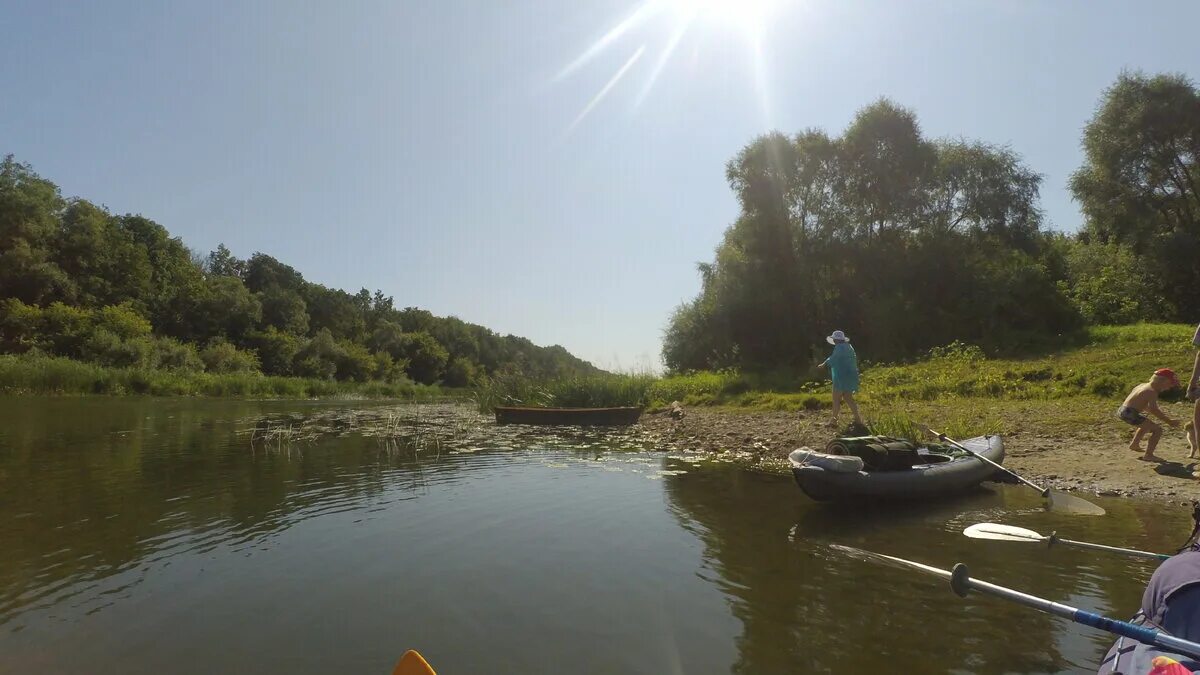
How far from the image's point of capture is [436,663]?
374 centimetres

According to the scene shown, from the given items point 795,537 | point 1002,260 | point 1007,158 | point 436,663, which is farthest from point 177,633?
point 1007,158

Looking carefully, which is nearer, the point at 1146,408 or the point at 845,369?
the point at 1146,408

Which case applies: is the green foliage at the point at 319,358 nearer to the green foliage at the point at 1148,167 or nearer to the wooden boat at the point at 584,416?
the wooden boat at the point at 584,416

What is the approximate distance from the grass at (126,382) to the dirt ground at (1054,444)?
30.0 m

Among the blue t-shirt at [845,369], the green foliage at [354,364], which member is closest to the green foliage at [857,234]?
the blue t-shirt at [845,369]

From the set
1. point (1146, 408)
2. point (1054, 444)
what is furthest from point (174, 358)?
point (1146, 408)

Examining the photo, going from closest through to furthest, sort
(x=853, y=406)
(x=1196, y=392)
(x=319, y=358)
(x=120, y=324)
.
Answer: (x=1196, y=392) → (x=853, y=406) → (x=120, y=324) → (x=319, y=358)

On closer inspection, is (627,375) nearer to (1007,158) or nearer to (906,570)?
(906,570)

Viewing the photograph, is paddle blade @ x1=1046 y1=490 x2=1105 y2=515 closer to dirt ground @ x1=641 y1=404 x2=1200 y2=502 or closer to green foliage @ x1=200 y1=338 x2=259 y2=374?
dirt ground @ x1=641 y1=404 x2=1200 y2=502

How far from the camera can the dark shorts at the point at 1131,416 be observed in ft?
29.1

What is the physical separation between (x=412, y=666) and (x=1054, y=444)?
1110 cm

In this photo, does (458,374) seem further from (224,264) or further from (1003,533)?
(1003,533)

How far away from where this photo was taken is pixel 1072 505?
6543 millimetres

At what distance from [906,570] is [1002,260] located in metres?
27.6
